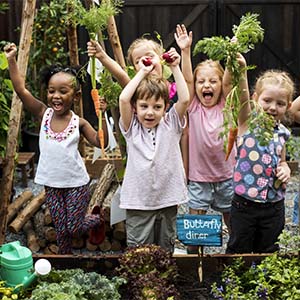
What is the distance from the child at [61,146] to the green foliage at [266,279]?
1.19 metres

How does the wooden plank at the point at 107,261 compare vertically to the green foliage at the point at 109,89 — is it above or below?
below

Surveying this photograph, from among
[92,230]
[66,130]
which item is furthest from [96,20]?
[92,230]

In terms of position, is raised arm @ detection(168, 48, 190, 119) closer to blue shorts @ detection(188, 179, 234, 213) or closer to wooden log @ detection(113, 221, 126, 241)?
blue shorts @ detection(188, 179, 234, 213)

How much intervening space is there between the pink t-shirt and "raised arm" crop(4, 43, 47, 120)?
3.12ft

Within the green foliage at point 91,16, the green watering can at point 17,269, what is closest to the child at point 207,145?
the green foliage at point 91,16

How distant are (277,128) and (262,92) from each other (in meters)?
0.22

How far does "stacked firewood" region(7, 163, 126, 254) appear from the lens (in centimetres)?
474

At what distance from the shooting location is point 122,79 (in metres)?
3.58

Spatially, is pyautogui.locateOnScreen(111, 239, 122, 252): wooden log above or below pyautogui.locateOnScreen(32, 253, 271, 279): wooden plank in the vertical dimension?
below

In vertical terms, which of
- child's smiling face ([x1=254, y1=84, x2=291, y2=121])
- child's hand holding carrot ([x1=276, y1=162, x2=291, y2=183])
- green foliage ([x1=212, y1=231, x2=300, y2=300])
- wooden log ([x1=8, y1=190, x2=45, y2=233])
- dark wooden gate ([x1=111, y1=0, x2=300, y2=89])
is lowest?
wooden log ([x1=8, y1=190, x2=45, y2=233])

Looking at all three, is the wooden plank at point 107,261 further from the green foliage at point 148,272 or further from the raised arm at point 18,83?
the raised arm at point 18,83

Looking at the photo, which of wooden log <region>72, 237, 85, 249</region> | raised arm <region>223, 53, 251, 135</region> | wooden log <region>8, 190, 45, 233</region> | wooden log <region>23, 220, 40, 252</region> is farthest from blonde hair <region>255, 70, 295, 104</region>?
wooden log <region>8, 190, 45, 233</region>

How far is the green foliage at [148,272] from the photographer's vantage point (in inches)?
114

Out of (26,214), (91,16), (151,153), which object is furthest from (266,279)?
(26,214)
